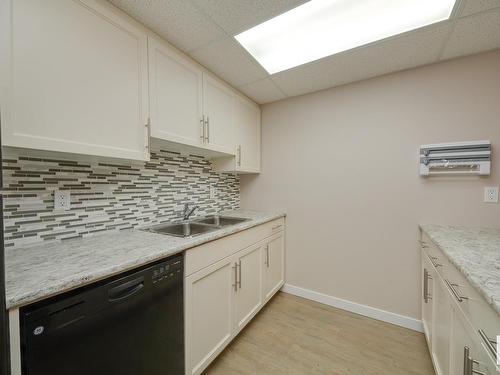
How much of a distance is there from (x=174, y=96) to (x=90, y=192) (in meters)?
0.83

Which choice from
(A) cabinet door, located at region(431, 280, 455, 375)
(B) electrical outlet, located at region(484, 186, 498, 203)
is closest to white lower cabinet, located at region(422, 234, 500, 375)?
(A) cabinet door, located at region(431, 280, 455, 375)

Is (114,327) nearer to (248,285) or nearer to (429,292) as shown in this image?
(248,285)

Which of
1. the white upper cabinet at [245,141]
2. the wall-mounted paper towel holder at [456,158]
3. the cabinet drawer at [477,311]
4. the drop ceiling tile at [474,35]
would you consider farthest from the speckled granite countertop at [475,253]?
the white upper cabinet at [245,141]

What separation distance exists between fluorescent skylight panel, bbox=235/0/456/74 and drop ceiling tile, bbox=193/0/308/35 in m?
0.08

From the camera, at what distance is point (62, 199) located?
3.90 feet

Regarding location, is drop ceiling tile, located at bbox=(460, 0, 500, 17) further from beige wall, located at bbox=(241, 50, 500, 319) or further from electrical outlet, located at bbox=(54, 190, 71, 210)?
electrical outlet, located at bbox=(54, 190, 71, 210)

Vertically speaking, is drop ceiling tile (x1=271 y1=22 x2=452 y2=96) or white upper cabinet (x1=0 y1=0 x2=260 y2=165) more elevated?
drop ceiling tile (x1=271 y1=22 x2=452 y2=96)

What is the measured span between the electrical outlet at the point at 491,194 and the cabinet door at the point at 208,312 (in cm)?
194

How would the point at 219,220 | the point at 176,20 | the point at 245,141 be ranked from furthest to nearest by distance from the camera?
1. the point at 245,141
2. the point at 219,220
3. the point at 176,20

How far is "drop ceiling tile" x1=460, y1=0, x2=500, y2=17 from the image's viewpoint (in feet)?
3.82

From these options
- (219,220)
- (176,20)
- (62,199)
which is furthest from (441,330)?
(176,20)

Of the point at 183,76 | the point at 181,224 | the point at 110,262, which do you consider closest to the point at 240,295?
the point at 181,224

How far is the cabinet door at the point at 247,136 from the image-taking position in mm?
2199

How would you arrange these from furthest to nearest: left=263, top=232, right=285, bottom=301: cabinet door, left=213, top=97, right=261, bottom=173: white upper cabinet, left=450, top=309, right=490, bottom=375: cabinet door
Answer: left=213, top=97, right=261, bottom=173: white upper cabinet < left=263, top=232, right=285, bottom=301: cabinet door < left=450, top=309, right=490, bottom=375: cabinet door
